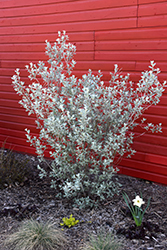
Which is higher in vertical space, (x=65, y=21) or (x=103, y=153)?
(x=65, y=21)

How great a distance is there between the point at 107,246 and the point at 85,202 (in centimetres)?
91

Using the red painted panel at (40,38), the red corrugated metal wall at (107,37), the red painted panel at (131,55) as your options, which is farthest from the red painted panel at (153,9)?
the red painted panel at (40,38)

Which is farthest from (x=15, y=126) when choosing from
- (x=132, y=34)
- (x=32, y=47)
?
(x=132, y=34)

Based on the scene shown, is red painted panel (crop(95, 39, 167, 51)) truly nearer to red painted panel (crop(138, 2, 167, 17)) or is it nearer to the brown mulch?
red painted panel (crop(138, 2, 167, 17))

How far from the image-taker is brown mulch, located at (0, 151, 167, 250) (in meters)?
2.59

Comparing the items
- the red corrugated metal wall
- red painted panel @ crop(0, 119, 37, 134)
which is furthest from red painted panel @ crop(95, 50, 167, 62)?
red painted panel @ crop(0, 119, 37, 134)

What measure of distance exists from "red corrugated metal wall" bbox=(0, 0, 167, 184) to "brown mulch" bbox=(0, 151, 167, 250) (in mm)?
545

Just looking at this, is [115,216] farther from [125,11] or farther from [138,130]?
[125,11]

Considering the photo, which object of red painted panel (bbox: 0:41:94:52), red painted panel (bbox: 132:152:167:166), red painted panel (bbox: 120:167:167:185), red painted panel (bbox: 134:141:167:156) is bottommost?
red painted panel (bbox: 120:167:167:185)

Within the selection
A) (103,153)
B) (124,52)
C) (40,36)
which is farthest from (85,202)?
(40,36)

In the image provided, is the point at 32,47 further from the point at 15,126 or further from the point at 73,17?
the point at 15,126

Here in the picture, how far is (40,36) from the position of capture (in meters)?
4.56

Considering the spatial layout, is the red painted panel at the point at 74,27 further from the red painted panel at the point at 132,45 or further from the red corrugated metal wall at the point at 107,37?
the red painted panel at the point at 132,45

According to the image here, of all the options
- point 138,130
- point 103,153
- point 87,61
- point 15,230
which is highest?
point 87,61
